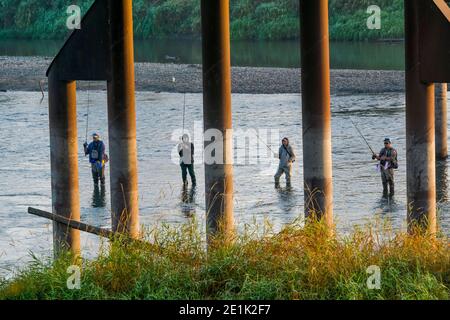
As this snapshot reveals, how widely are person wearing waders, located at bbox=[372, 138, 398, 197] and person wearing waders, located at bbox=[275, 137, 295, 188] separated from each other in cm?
260

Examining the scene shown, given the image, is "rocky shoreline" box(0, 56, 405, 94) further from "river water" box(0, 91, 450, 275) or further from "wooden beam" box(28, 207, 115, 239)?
"wooden beam" box(28, 207, 115, 239)

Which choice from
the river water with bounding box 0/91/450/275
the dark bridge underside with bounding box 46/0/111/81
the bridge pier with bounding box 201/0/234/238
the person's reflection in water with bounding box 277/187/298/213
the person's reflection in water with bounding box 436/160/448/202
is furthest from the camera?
the person's reflection in water with bounding box 436/160/448/202

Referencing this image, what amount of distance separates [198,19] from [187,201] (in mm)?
66539

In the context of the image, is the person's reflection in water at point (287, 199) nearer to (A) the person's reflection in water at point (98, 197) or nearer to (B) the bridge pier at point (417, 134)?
(A) the person's reflection in water at point (98, 197)

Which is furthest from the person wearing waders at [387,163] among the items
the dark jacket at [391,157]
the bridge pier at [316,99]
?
the bridge pier at [316,99]

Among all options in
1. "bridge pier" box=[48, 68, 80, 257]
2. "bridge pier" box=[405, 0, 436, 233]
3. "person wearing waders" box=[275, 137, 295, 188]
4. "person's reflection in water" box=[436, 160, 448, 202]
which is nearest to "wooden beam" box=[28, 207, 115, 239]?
"bridge pier" box=[48, 68, 80, 257]

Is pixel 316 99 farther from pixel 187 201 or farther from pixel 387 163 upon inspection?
pixel 187 201

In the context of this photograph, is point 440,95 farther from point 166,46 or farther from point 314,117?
point 166,46

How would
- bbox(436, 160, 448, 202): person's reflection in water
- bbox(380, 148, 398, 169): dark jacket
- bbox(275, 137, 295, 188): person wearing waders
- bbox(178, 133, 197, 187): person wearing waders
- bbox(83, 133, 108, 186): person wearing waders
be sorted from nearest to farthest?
bbox(380, 148, 398, 169): dark jacket < bbox(436, 160, 448, 202): person's reflection in water < bbox(275, 137, 295, 188): person wearing waders < bbox(178, 133, 197, 187): person wearing waders < bbox(83, 133, 108, 186): person wearing waders

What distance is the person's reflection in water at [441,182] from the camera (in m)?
28.0

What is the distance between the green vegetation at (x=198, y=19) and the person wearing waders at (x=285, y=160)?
174 ft

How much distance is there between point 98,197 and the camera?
29438 mm

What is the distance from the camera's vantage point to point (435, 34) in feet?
53.0

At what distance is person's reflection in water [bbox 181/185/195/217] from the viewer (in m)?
26.9
